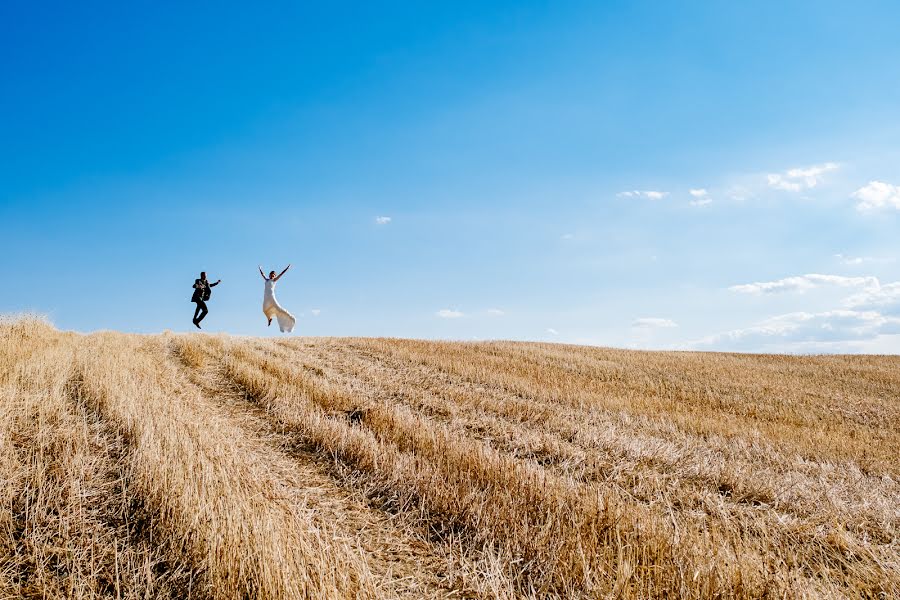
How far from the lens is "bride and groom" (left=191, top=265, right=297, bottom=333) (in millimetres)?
19391

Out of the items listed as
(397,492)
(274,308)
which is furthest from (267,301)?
(397,492)

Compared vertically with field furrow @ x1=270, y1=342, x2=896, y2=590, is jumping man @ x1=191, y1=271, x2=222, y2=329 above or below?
above

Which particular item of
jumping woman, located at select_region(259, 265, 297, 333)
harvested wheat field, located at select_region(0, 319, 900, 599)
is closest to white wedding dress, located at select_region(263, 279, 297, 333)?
jumping woman, located at select_region(259, 265, 297, 333)

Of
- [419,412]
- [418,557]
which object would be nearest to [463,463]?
[418,557]

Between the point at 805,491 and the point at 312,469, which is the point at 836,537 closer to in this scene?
the point at 805,491

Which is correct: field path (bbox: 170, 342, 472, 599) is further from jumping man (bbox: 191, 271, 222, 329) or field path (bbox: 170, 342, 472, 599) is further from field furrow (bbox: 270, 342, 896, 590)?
jumping man (bbox: 191, 271, 222, 329)

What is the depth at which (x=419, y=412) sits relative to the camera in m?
9.29

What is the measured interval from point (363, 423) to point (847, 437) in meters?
10.7

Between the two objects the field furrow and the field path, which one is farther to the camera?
the field furrow

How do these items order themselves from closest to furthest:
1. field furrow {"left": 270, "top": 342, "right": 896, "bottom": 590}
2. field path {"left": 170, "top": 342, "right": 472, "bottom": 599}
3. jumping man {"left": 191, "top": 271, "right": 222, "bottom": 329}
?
field path {"left": 170, "top": 342, "right": 472, "bottom": 599} → field furrow {"left": 270, "top": 342, "right": 896, "bottom": 590} → jumping man {"left": 191, "top": 271, "right": 222, "bottom": 329}

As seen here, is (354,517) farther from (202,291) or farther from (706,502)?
(202,291)

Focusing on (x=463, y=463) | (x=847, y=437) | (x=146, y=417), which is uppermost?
(x=146, y=417)

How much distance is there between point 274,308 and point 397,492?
16852mm

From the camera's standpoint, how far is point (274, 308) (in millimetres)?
20469
